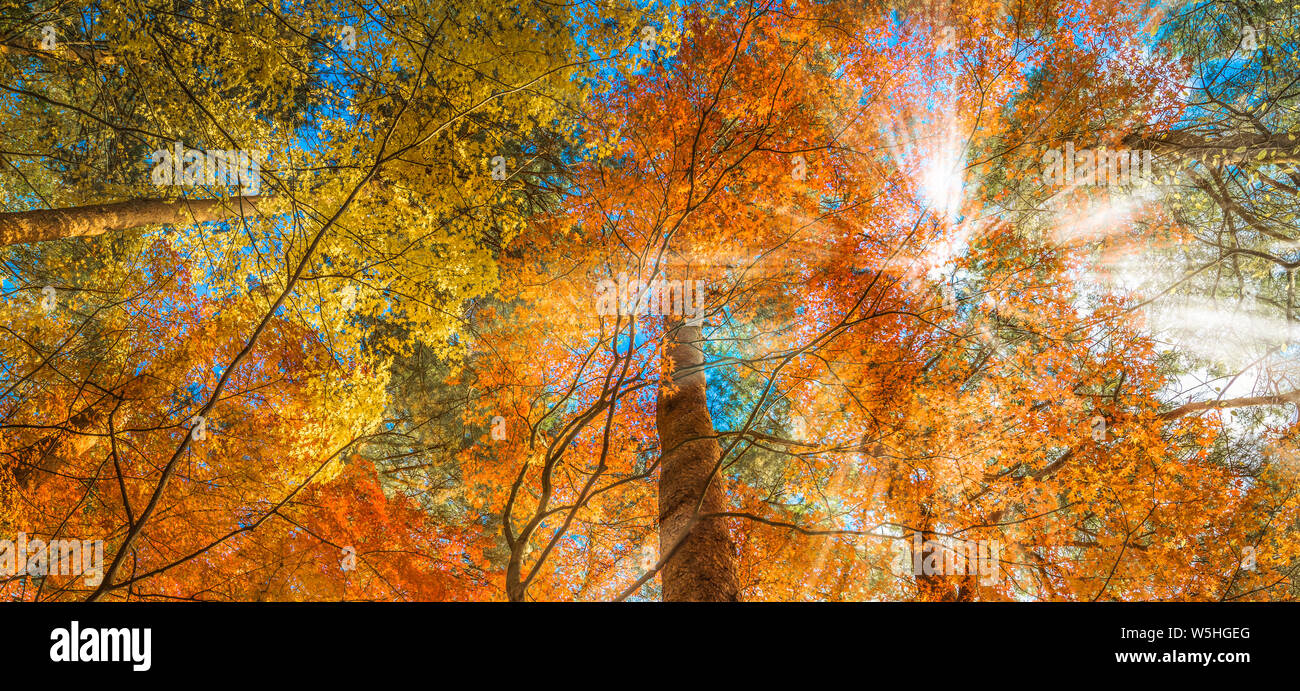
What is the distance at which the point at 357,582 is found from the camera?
9.55 m

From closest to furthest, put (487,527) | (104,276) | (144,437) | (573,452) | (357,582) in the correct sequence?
(104,276)
(144,437)
(357,582)
(573,452)
(487,527)

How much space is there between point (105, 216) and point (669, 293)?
740 cm

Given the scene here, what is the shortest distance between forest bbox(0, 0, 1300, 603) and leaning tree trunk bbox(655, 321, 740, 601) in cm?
5

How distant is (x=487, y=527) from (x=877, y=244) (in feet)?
33.4

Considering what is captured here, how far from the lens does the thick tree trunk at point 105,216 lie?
17.0ft

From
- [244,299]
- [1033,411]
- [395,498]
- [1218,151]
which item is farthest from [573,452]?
[1218,151]

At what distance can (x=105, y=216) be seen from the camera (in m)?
6.08

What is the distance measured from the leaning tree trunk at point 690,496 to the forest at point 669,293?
5 centimetres
